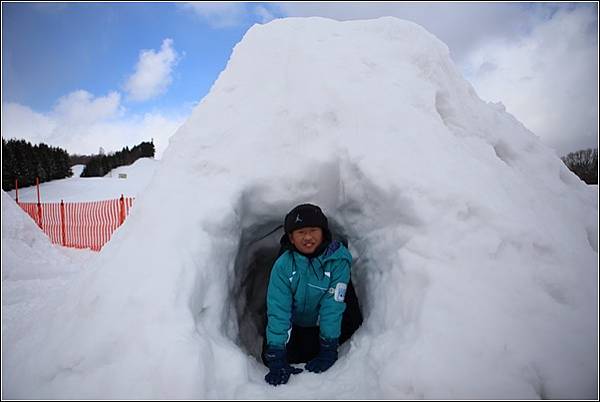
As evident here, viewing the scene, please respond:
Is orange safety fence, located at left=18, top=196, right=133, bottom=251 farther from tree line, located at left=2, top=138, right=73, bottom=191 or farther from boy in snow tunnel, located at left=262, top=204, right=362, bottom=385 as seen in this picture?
tree line, located at left=2, top=138, right=73, bottom=191

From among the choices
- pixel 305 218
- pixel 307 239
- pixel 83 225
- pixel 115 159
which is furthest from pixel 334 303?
pixel 115 159

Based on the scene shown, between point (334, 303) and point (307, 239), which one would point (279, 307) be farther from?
point (307, 239)

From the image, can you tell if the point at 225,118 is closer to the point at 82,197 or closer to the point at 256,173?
the point at 256,173

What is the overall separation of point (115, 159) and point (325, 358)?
49.3m

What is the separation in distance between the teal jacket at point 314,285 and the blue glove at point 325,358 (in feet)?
0.15

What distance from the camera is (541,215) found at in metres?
2.26

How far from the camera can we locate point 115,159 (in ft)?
148

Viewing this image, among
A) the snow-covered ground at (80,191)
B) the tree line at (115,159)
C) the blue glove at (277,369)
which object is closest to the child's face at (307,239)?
the blue glove at (277,369)

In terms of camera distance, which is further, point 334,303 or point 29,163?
point 29,163

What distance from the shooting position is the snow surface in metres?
1.79

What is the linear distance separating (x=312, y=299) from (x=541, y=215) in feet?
5.37

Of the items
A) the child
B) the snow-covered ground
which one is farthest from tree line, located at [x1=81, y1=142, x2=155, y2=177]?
the child

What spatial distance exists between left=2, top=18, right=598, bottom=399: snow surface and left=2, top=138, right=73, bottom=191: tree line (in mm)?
28266

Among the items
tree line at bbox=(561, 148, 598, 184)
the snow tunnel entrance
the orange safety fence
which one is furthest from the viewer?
the orange safety fence
